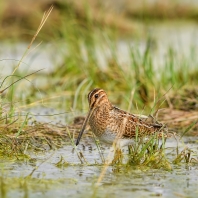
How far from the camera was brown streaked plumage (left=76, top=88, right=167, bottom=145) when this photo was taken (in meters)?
5.81

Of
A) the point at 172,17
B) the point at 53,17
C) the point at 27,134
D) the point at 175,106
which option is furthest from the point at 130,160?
the point at 172,17

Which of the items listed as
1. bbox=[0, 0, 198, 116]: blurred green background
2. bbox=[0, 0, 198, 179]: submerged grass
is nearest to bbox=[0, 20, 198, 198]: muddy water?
bbox=[0, 0, 198, 179]: submerged grass

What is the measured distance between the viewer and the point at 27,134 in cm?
600

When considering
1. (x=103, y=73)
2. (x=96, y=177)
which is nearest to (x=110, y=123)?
(x=96, y=177)

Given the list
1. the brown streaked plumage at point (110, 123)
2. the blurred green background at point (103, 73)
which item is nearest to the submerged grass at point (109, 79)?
the blurred green background at point (103, 73)

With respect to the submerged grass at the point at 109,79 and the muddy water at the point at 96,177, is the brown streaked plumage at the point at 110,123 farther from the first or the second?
the submerged grass at the point at 109,79

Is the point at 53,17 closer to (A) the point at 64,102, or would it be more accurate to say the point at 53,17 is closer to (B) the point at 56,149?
(A) the point at 64,102

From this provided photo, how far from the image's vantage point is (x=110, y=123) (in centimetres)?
589

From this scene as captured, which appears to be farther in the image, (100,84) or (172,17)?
Answer: (172,17)

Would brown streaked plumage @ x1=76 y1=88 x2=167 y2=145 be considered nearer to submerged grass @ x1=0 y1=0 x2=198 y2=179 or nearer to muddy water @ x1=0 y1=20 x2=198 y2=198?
muddy water @ x1=0 y1=20 x2=198 y2=198

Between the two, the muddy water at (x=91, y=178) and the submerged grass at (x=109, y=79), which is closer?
the muddy water at (x=91, y=178)

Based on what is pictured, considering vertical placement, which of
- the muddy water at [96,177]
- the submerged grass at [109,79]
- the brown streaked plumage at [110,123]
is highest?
the submerged grass at [109,79]

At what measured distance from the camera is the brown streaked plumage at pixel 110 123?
581 centimetres

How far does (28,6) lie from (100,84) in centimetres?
619
